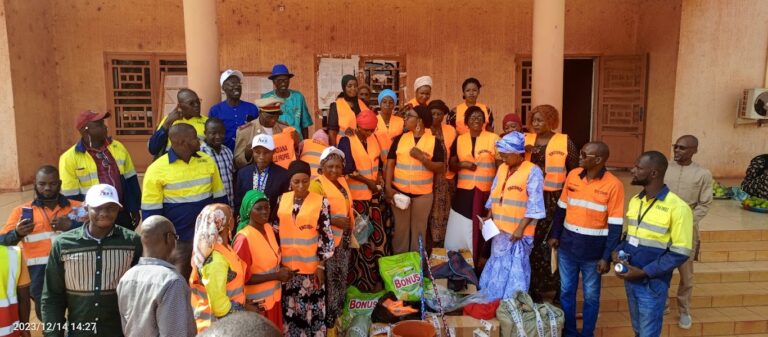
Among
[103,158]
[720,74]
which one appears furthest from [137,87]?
[720,74]

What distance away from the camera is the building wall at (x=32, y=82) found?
8.03 m

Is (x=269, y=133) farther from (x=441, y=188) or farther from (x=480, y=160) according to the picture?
(x=480, y=160)

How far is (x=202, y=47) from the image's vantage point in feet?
18.4

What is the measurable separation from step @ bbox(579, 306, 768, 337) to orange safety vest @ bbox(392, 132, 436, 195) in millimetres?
2177

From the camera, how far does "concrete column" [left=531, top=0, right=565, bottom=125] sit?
6168mm

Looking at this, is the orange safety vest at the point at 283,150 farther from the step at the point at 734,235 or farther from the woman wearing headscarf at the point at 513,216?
the step at the point at 734,235

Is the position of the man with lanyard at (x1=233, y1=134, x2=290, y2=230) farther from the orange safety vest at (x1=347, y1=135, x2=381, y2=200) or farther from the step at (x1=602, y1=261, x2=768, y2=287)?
the step at (x1=602, y1=261, x2=768, y2=287)

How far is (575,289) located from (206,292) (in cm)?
309

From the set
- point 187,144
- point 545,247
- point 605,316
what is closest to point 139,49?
point 187,144

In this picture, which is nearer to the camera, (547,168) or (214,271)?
(214,271)

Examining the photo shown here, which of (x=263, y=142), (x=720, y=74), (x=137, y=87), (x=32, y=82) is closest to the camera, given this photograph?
(x=263, y=142)

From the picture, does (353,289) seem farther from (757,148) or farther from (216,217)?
(757,148)

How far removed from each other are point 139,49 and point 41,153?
247cm

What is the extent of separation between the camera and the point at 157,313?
2.42 m
